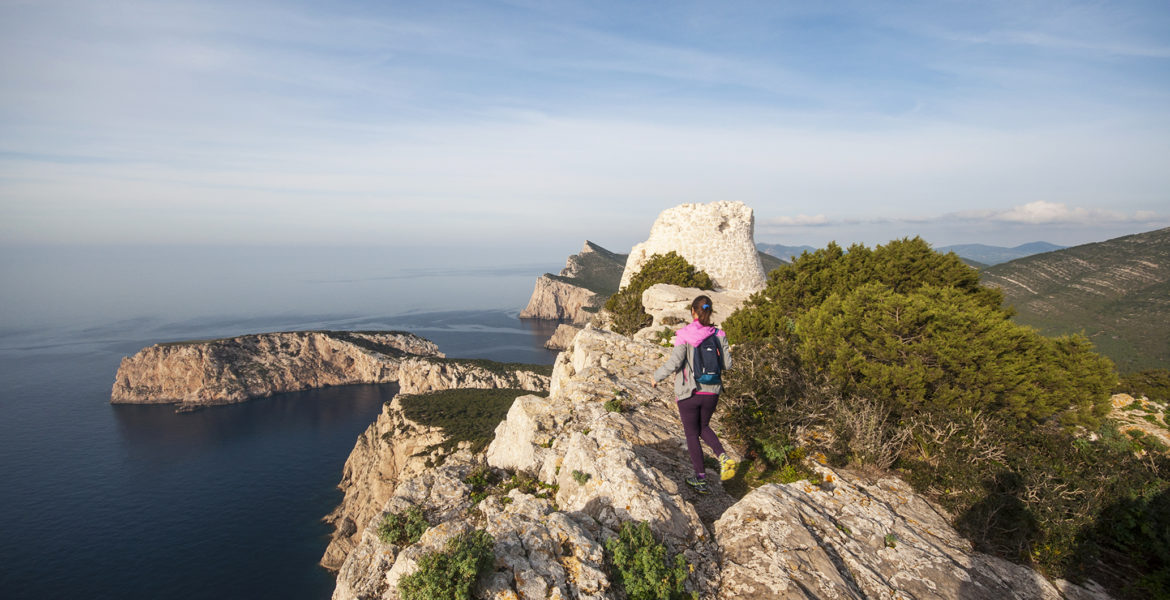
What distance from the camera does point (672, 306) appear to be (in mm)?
22844

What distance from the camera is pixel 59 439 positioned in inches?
3642

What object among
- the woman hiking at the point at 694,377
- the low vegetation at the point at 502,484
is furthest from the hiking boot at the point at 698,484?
the low vegetation at the point at 502,484

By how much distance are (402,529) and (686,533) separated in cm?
509

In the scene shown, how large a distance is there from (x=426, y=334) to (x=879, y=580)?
19887cm

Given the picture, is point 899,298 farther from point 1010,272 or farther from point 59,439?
point 59,439

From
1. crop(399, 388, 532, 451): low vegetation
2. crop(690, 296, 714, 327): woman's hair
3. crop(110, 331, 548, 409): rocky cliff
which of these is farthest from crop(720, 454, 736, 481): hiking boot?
crop(110, 331, 548, 409): rocky cliff

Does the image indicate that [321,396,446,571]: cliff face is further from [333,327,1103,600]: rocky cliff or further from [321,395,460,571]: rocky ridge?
[333,327,1103,600]: rocky cliff

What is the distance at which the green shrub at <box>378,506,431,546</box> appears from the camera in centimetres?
832

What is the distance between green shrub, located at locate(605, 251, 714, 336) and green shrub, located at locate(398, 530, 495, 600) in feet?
64.1

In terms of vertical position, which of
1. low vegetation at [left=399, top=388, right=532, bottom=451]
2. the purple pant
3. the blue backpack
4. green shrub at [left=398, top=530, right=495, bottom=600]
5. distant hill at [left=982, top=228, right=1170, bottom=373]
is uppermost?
the blue backpack

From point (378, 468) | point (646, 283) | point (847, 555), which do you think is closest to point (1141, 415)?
point (847, 555)

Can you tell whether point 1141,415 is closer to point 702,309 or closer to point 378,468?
point 702,309

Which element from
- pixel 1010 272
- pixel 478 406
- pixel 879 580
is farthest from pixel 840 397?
Answer: pixel 1010 272

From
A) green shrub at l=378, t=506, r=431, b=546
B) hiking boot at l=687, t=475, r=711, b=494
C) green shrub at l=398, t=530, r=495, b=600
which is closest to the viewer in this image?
green shrub at l=398, t=530, r=495, b=600
